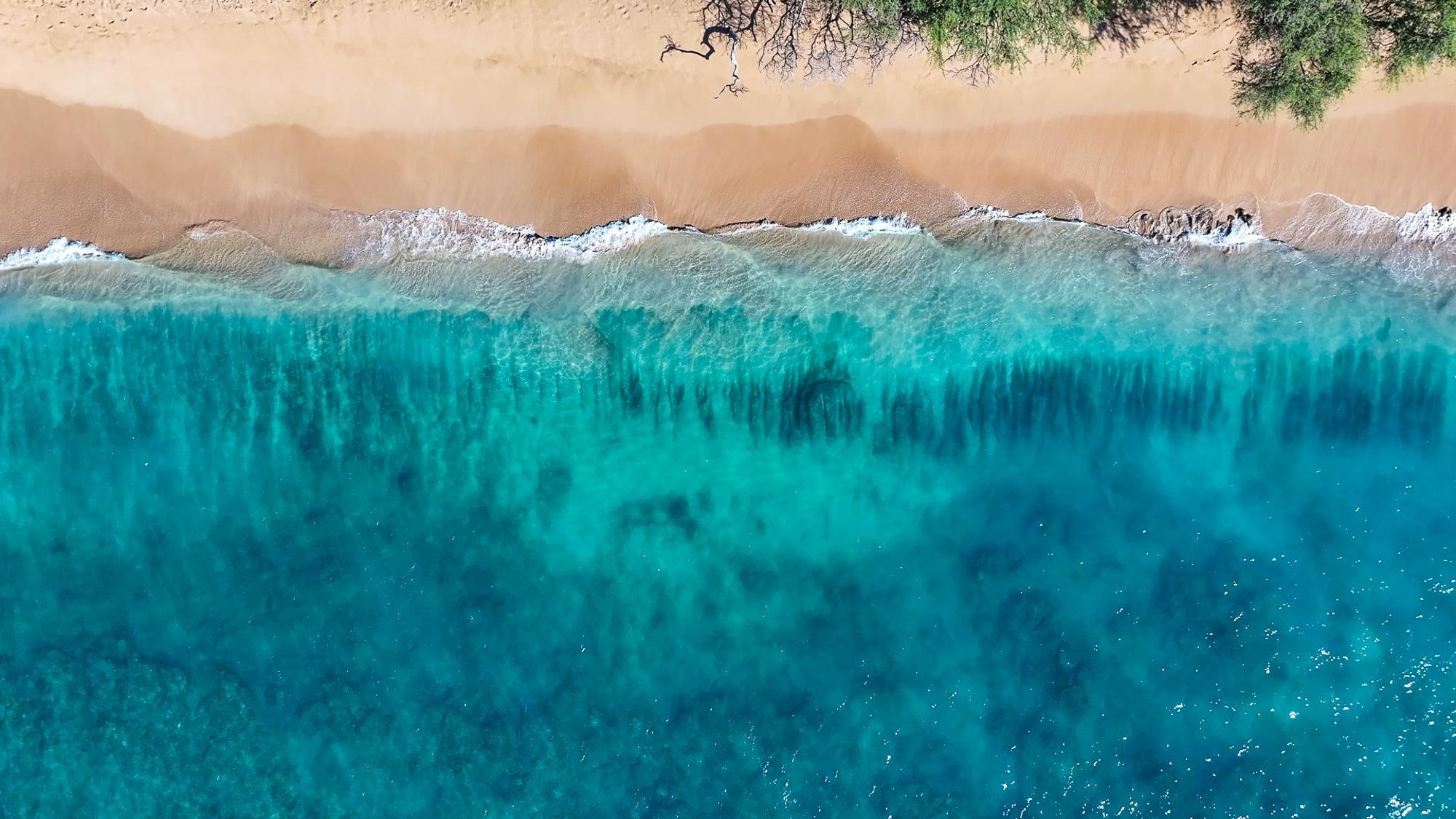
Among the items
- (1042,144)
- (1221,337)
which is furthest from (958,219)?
(1221,337)

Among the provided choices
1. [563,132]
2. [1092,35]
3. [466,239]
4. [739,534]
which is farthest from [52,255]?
[1092,35]

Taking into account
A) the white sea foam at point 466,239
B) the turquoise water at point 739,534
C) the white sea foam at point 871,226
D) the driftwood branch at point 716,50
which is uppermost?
the driftwood branch at point 716,50

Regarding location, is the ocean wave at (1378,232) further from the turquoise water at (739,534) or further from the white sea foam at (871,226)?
the white sea foam at (871,226)

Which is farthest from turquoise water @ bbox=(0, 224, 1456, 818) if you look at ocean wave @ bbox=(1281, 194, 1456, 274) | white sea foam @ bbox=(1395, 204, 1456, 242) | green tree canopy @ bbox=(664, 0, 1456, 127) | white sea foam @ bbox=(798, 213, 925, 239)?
green tree canopy @ bbox=(664, 0, 1456, 127)

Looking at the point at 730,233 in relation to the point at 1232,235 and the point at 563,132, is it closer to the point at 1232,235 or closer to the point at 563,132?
the point at 563,132

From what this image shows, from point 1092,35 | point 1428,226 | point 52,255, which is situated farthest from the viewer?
point 52,255

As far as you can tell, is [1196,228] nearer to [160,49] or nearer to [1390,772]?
[1390,772]

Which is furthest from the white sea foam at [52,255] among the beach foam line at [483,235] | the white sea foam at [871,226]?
the white sea foam at [871,226]
